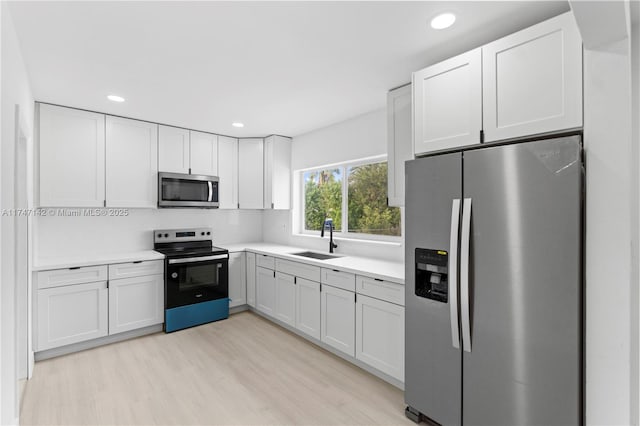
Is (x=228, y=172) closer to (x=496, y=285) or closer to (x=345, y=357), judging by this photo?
(x=345, y=357)

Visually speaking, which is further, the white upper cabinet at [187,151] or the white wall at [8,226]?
the white upper cabinet at [187,151]

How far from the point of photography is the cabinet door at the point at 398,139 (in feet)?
8.61

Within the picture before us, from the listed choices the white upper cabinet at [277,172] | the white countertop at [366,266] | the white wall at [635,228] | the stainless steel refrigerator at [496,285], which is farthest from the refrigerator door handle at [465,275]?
the white upper cabinet at [277,172]

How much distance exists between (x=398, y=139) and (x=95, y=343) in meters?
3.46

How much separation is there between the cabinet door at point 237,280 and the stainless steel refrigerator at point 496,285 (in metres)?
2.63

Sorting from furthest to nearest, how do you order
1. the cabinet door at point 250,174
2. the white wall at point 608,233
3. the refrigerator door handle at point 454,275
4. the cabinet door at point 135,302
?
the cabinet door at point 250,174, the cabinet door at point 135,302, the refrigerator door handle at point 454,275, the white wall at point 608,233

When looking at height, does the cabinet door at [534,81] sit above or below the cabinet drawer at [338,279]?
above

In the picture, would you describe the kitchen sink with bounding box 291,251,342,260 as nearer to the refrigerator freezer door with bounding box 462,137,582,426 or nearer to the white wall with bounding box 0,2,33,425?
the refrigerator freezer door with bounding box 462,137,582,426

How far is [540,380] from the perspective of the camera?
155 centimetres

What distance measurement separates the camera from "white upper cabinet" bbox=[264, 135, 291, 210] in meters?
4.41

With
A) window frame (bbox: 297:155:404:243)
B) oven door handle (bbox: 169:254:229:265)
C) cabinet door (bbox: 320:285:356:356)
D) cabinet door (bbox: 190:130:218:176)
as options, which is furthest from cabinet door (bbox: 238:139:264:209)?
cabinet door (bbox: 320:285:356:356)

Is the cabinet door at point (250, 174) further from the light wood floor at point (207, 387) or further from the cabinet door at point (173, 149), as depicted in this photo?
the light wood floor at point (207, 387)

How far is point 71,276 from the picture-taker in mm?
3031

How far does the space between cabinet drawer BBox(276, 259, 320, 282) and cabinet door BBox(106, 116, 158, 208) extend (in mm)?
1671
